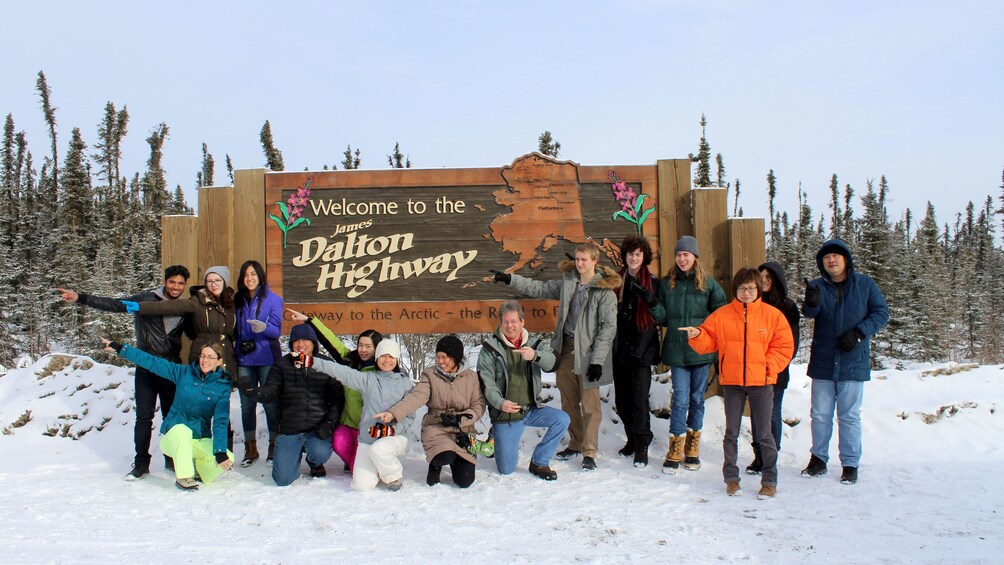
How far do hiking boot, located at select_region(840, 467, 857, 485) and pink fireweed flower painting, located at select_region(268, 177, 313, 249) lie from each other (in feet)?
17.8

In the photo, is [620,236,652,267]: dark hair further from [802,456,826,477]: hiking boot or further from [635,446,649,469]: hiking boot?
[802,456,826,477]: hiking boot

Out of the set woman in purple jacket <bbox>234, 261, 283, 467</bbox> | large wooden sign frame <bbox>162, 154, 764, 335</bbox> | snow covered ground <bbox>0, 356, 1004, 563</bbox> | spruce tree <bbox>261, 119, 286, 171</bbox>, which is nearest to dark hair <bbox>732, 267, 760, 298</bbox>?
snow covered ground <bbox>0, 356, 1004, 563</bbox>

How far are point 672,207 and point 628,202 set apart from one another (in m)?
0.47

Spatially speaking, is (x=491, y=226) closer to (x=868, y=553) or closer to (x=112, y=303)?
(x=112, y=303)

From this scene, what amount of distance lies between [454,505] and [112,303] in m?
3.38

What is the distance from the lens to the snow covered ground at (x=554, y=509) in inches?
134

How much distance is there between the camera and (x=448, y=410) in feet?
16.3

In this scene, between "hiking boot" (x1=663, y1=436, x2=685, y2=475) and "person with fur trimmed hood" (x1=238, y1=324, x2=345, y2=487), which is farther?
"hiking boot" (x1=663, y1=436, x2=685, y2=475)

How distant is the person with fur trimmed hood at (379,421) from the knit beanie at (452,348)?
399mm

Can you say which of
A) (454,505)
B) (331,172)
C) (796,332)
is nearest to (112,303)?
(331,172)

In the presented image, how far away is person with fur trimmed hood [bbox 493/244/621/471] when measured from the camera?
5305 millimetres

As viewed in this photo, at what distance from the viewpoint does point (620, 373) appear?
5605 millimetres

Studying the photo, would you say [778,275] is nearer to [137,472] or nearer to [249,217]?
[249,217]

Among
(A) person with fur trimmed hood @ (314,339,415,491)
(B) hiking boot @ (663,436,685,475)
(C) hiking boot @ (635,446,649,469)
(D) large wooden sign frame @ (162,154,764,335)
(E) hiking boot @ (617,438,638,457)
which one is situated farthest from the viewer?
(D) large wooden sign frame @ (162,154,764,335)
